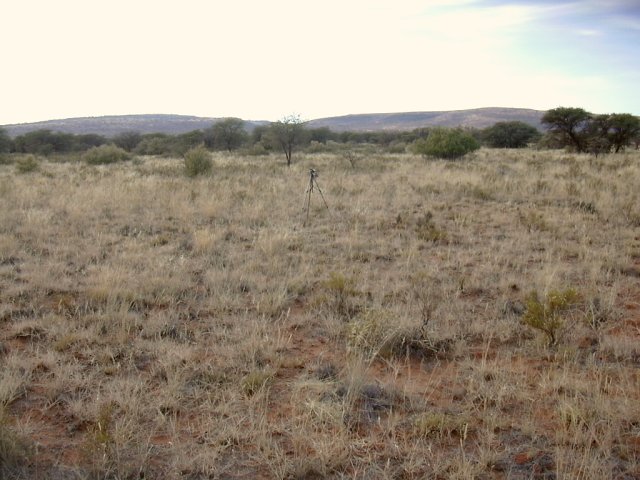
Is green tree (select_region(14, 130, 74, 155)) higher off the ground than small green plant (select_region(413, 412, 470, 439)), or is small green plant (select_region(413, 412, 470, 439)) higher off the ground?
green tree (select_region(14, 130, 74, 155))

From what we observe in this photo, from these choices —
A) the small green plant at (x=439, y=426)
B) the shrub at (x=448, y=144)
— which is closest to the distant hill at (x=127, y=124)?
the shrub at (x=448, y=144)

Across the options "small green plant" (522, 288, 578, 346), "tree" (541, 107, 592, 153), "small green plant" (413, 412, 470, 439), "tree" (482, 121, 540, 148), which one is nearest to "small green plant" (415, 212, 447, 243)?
"small green plant" (522, 288, 578, 346)

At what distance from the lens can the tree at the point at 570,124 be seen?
28.2m

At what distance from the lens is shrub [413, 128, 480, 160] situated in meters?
22.0

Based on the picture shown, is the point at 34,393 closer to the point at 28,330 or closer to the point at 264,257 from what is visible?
the point at 28,330

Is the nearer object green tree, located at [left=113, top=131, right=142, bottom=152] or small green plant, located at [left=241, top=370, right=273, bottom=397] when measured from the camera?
small green plant, located at [left=241, top=370, right=273, bottom=397]

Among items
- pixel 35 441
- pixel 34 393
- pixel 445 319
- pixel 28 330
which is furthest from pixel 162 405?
pixel 445 319

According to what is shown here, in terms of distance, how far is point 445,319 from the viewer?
4.48 meters

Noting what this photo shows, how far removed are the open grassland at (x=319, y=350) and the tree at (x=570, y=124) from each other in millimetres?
22686

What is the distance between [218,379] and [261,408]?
0.50 m

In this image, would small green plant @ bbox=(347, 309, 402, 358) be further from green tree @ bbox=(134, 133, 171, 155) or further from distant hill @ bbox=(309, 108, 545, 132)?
distant hill @ bbox=(309, 108, 545, 132)

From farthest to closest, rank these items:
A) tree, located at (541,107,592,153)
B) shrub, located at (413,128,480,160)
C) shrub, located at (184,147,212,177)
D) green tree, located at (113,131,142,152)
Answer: green tree, located at (113,131,142,152), tree, located at (541,107,592,153), shrub, located at (413,128,480,160), shrub, located at (184,147,212,177)

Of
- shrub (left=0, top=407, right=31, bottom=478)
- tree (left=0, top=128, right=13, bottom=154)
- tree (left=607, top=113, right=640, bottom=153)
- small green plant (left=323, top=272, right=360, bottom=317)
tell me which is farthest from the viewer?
tree (left=0, top=128, right=13, bottom=154)

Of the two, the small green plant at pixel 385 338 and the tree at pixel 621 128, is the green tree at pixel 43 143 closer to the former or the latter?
the tree at pixel 621 128
